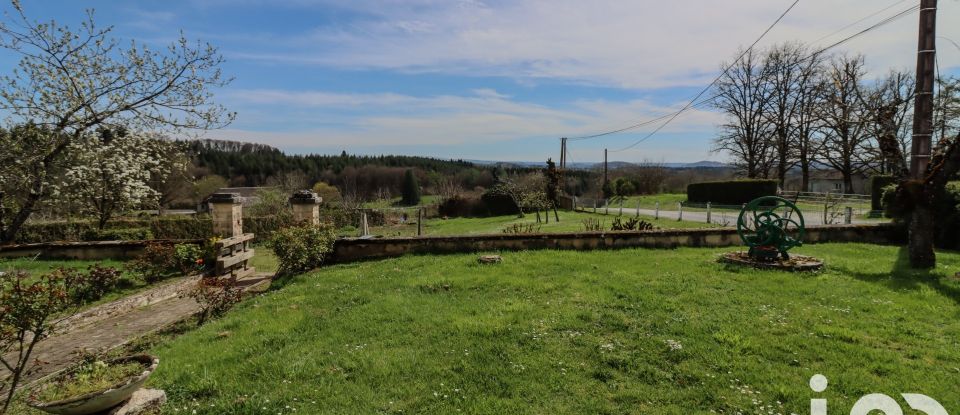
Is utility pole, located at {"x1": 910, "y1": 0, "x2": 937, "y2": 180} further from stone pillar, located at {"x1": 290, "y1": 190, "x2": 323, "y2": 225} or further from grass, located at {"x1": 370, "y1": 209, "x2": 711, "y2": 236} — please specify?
stone pillar, located at {"x1": 290, "y1": 190, "x2": 323, "y2": 225}

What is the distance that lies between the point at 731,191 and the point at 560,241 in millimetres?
23588

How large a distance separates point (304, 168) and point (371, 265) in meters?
69.3

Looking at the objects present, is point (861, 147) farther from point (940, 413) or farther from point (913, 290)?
point (940, 413)

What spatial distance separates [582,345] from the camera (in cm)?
477

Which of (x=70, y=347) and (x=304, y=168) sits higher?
(x=304, y=168)

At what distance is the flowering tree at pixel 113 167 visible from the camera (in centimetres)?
1027

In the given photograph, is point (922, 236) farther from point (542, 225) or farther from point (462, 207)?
point (462, 207)

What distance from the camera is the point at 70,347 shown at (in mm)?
6512

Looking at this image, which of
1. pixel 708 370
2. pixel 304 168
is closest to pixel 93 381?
pixel 708 370

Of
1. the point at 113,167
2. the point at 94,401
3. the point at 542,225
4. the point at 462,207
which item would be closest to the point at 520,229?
the point at 542,225

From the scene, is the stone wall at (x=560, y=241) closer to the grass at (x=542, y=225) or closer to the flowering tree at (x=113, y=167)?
the grass at (x=542, y=225)


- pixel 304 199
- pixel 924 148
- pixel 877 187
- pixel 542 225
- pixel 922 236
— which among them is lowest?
pixel 542 225

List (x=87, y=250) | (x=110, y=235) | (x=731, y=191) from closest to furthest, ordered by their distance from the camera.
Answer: (x=87, y=250), (x=110, y=235), (x=731, y=191)

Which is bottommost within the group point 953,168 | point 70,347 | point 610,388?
point 70,347
